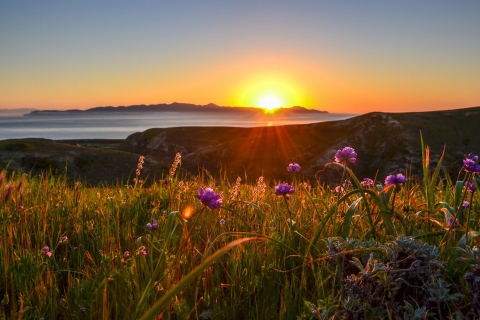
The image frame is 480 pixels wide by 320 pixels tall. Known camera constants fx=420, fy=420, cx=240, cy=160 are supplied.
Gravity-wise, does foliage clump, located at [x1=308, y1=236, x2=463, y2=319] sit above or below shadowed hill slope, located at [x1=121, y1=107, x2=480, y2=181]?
above

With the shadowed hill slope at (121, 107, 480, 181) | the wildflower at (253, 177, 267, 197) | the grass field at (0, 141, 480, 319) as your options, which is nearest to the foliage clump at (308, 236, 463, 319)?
the grass field at (0, 141, 480, 319)

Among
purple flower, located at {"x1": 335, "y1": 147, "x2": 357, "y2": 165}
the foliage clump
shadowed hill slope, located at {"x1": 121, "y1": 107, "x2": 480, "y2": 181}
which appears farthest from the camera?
shadowed hill slope, located at {"x1": 121, "y1": 107, "x2": 480, "y2": 181}

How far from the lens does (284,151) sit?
Answer: 132ft

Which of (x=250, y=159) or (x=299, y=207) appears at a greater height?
(x=299, y=207)

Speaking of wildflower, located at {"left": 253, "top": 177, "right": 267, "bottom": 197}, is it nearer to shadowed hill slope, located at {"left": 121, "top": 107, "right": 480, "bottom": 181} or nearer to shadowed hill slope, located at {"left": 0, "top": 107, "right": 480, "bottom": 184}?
shadowed hill slope, located at {"left": 0, "top": 107, "right": 480, "bottom": 184}

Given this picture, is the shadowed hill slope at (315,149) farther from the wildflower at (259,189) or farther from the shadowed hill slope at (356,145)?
the wildflower at (259,189)

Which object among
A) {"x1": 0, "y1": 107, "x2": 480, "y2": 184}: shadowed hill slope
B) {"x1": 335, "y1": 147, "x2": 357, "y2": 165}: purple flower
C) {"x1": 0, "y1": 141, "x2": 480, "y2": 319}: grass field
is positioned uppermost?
{"x1": 335, "y1": 147, "x2": 357, "y2": 165}: purple flower

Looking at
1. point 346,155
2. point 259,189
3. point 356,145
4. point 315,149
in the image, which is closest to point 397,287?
point 346,155

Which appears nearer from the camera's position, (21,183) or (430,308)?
(430,308)

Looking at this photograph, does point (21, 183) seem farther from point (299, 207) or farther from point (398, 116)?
point (398, 116)

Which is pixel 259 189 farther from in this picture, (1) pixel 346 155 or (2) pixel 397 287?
(2) pixel 397 287

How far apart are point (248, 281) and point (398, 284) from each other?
3.49 feet

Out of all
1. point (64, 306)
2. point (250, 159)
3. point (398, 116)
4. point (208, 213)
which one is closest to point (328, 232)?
point (208, 213)

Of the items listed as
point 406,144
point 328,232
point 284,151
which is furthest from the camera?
point 284,151
